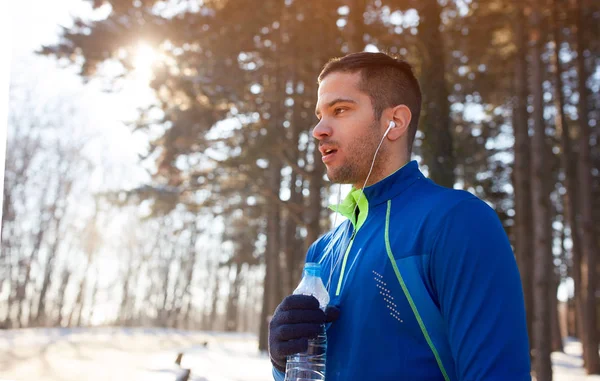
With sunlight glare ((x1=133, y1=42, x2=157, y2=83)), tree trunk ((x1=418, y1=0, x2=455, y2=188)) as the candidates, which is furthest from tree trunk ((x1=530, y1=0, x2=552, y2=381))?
sunlight glare ((x1=133, y1=42, x2=157, y2=83))

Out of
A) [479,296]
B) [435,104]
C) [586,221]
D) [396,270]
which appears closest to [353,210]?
[396,270]

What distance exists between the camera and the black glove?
5.99ft

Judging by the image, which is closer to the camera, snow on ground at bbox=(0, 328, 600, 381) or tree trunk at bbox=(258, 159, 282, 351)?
snow on ground at bbox=(0, 328, 600, 381)

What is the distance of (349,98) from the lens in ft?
7.25

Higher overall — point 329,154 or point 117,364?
point 329,154

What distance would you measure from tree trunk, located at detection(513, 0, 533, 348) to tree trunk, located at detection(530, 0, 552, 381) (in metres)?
0.58

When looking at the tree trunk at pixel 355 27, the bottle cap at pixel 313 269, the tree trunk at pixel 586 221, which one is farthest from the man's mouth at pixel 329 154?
the tree trunk at pixel 586 221

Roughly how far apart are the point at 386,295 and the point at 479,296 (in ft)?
0.99

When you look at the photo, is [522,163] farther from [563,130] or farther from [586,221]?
[563,130]

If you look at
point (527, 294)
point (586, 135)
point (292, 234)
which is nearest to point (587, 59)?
point (586, 135)

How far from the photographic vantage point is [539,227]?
11.0m

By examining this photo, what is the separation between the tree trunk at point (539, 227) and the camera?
399 inches

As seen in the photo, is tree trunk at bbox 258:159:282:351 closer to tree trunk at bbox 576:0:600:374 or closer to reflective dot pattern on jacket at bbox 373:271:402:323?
tree trunk at bbox 576:0:600:374

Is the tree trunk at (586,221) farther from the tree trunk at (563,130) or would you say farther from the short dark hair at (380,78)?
the short dark hair at (380,78)
